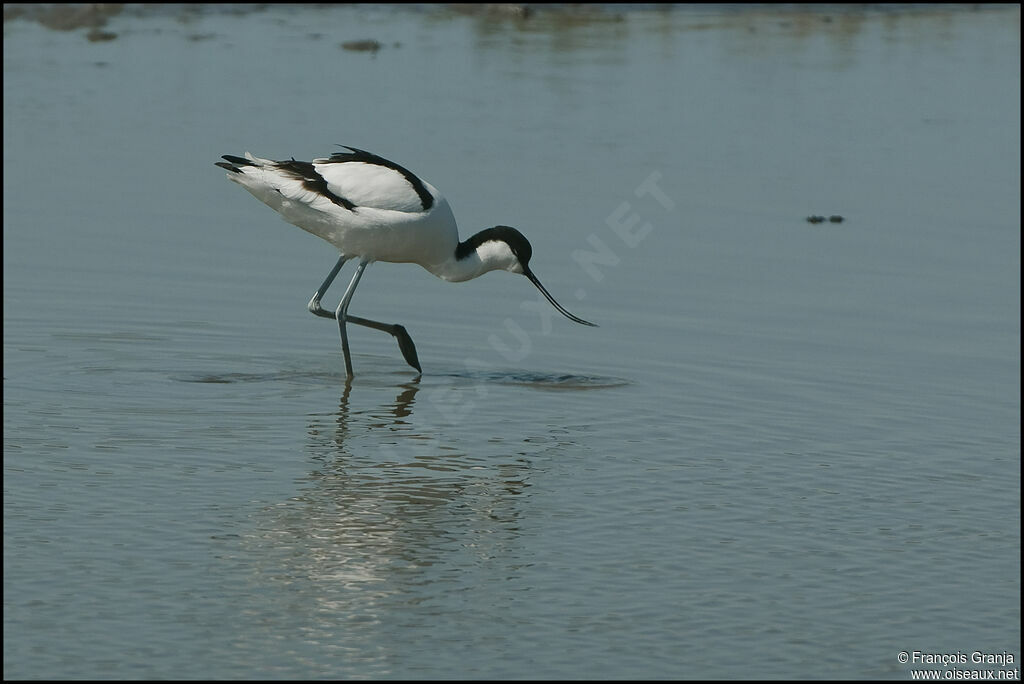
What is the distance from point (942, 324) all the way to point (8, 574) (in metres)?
6.05

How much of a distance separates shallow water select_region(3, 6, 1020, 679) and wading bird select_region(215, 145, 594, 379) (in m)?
0.58

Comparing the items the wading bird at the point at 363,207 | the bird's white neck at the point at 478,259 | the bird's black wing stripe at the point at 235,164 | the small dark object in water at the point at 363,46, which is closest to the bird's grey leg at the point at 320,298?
the wading bird at the point at 363,207

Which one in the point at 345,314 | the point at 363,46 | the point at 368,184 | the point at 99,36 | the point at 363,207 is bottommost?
the point at 363,46

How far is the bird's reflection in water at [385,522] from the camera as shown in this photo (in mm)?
5539

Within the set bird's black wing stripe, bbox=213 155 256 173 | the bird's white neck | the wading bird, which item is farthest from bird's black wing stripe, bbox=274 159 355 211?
the bird's white neck

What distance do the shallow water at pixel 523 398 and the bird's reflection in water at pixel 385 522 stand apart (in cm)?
2

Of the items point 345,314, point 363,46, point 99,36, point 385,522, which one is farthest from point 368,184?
point 99,36

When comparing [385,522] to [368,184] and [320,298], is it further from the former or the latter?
[320,298]

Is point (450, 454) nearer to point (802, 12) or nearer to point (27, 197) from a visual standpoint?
point (27, 197)

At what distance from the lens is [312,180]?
356 inches


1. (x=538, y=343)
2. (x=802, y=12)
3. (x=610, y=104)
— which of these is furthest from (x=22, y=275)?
(x=802, y=12)

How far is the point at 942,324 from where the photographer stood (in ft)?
33.3

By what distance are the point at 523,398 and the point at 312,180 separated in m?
1.55

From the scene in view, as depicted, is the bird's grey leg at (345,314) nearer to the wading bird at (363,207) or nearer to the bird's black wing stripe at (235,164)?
the wading bird at (363,207)
